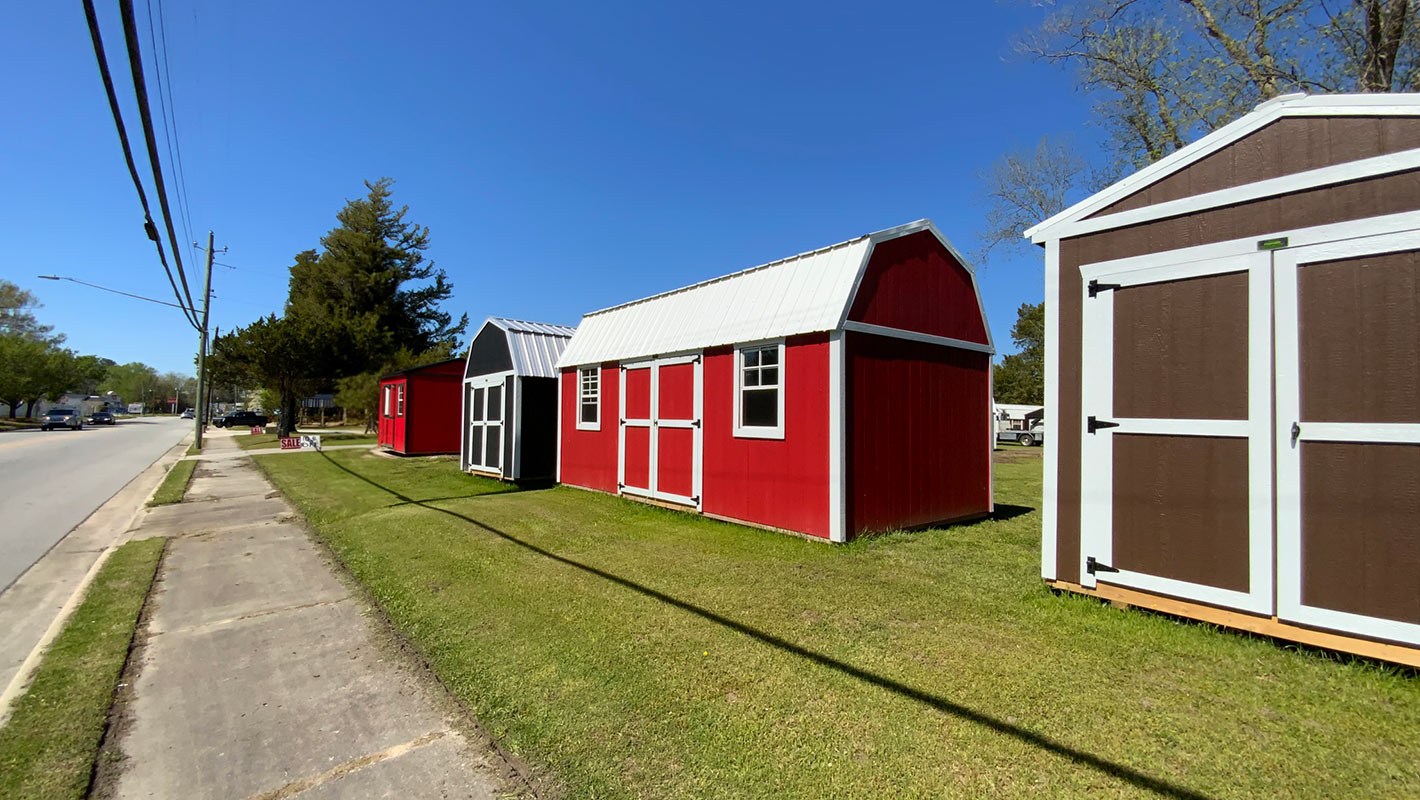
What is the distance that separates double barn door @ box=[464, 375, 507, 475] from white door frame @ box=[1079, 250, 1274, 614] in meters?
11.4

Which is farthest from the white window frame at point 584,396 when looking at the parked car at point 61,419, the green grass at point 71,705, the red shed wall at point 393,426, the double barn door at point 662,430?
the parked car at point 61,419

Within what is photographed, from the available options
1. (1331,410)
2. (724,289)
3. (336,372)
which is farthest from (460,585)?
(336,372)

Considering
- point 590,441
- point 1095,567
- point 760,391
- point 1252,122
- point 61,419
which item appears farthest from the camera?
point 61,419

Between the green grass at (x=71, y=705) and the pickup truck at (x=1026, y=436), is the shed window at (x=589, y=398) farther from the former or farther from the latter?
the pickup truck at (x=1026, y=436)

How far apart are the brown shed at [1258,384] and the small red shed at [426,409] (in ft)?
61.9

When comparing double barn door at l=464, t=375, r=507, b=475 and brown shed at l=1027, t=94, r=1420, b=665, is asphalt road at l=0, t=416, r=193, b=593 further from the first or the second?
brown shed at l=1027, t=94, r=1420, b=665

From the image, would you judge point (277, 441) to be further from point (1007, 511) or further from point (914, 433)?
point (1007, 511)

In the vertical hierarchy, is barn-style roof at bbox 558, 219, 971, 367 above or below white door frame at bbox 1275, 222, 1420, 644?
above

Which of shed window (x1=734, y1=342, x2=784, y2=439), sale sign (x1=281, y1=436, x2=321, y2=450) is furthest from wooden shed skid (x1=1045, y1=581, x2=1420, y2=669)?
sale sign (x1=281, y1=436, x2=321, y2=450)

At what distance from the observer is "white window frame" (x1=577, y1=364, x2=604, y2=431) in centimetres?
1110

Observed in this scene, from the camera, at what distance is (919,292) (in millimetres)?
7883

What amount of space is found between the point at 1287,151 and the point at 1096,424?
2.08 m

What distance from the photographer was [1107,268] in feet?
15.0

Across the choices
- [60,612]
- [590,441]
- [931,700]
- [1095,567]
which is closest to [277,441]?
[590,441]
